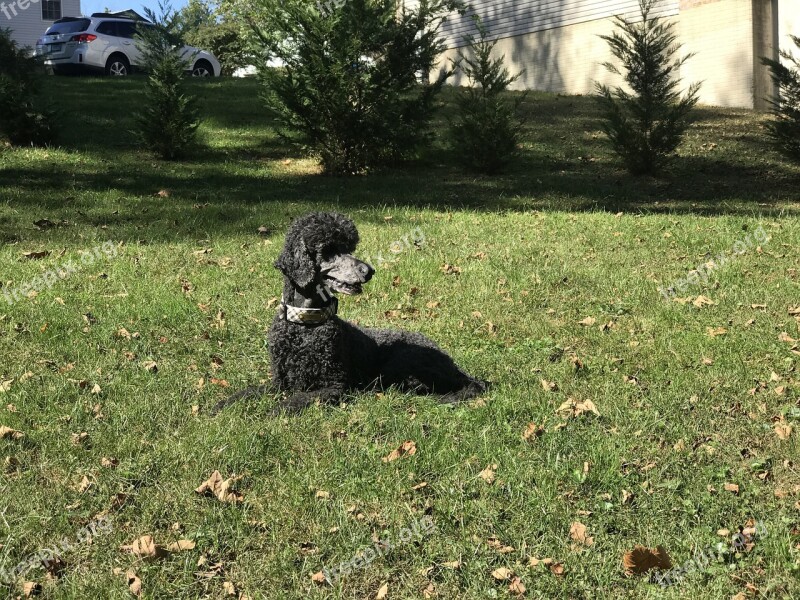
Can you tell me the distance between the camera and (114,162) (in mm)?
13523

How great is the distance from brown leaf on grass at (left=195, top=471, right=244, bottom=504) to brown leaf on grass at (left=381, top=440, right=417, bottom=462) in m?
0.80

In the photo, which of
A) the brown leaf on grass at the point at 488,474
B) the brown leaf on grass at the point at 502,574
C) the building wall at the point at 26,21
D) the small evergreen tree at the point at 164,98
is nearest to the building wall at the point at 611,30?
the small evergreen tree at the point at 164,98

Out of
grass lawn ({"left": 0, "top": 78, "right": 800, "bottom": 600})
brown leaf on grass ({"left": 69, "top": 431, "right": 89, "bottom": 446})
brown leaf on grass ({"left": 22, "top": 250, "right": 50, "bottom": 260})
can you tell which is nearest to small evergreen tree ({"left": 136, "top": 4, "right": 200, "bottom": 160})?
grass lawn ({"left": 0, "top": 78, "right": 800, "bottom": 600})

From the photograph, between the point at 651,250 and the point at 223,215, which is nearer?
the point at 651,250

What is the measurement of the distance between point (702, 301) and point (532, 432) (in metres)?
3.28

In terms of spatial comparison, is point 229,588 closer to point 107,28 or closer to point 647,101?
point 647,101

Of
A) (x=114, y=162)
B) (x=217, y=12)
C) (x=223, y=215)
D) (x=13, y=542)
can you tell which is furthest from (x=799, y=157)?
(x=217, y=12)

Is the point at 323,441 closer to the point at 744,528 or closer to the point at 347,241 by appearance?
the point at 347,241

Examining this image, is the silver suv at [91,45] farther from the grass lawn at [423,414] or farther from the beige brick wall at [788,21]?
the beige brick wall at [788,21]

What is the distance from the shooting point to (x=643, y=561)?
10.6 ft

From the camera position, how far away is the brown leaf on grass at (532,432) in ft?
14.2

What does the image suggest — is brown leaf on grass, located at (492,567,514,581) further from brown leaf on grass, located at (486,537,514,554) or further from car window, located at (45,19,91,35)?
car window, located at (45,19,91,35)

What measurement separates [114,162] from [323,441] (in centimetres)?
1096

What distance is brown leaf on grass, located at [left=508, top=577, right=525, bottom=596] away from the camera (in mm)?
3105
